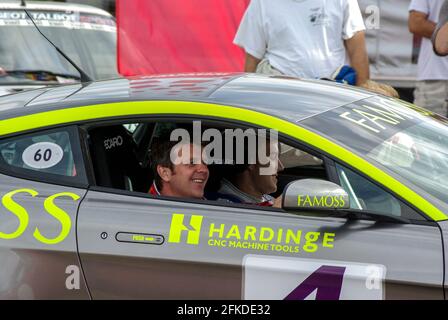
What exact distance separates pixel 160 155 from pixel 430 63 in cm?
298

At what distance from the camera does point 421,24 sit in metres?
6.15

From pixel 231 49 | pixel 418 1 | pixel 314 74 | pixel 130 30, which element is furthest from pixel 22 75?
pixel 418 1

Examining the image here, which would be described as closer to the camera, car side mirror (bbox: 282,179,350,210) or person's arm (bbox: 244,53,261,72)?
car side mirror (bbox: 282,179,350,210)

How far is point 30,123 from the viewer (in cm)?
359

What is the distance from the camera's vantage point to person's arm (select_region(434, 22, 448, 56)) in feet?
18.5

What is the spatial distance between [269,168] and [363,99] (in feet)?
1.64

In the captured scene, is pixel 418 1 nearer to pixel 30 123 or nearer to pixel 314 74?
pixel 314 74

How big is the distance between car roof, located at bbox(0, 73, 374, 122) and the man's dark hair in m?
0.24

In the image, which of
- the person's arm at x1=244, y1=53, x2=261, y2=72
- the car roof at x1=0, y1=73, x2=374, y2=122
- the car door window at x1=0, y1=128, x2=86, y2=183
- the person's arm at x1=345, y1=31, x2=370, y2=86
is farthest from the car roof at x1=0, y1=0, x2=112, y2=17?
the car door window at x1=0, y1=128, x2=86, y2=183

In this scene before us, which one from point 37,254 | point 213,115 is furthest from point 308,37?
point 37,254

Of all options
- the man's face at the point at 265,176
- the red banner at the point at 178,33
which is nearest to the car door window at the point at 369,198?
the man's face at the point at 265,176

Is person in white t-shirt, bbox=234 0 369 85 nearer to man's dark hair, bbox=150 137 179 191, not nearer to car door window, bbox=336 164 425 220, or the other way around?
man's dark hair, bbox=150 137 179 191

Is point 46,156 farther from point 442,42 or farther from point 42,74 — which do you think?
point 42,74

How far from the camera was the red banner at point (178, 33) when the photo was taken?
7.00 metres
